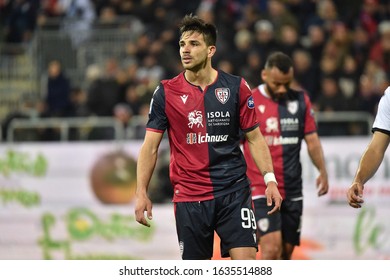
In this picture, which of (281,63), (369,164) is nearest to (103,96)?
(281,63)

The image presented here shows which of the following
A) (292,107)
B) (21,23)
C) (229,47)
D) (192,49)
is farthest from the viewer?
(21,23)

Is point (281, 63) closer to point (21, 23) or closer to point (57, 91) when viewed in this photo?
point (57, 91)

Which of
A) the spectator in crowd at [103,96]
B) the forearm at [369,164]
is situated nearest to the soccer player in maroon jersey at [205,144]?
the forearm at [369,164]

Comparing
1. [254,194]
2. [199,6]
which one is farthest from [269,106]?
[199,6]

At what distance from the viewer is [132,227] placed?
14.9 m

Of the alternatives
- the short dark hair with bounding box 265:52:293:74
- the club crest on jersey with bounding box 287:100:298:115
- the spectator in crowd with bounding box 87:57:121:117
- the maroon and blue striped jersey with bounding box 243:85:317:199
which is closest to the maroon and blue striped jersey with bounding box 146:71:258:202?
the short dark hair with bounding box 265:52:293:74

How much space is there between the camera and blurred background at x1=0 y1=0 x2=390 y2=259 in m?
14.5

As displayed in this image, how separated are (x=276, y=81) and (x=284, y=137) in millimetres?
587

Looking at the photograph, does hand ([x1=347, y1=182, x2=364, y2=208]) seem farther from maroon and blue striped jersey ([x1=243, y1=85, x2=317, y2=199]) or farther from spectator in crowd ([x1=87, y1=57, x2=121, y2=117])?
spectator in crowd ([x1=87, y1=57, x2=121, y2=117])

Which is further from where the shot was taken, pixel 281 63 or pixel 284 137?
pixel 284 137

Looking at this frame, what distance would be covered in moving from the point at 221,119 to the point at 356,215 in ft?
23.1

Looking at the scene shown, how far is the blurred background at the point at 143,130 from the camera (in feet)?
47.6

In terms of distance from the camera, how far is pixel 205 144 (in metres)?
7.84

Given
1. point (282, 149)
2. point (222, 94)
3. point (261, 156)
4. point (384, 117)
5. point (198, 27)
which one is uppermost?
point (198, 27)
